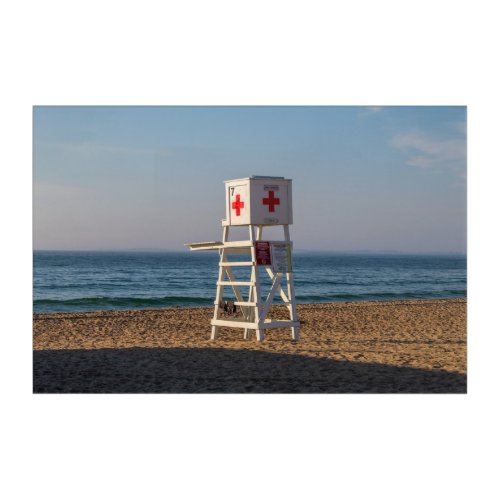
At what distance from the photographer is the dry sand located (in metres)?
8.84

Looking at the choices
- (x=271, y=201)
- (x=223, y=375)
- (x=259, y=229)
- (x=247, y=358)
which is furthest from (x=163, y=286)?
Result: (x=223, y=375)

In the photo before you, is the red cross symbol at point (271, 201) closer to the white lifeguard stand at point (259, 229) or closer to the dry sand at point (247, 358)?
the white lifeguard stand at point (259, 229)

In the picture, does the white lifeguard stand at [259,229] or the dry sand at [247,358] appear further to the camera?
the white lifeguard stand at [259,229]

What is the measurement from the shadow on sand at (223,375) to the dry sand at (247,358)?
0.01 m

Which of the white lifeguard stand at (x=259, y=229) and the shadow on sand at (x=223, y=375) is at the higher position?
the white lifeguard stand at (x=259, y=229)

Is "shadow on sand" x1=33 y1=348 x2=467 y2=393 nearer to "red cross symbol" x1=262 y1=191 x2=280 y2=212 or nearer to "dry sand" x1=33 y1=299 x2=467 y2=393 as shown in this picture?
"dry sand" x1=33 y1=299 x2=467 y2=393

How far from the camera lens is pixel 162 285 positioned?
4056cm

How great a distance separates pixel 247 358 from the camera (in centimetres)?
1070

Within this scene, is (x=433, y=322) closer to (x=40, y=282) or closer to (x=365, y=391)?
(x=365, y=391)

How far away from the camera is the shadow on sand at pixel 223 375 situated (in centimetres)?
866

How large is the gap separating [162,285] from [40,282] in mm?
7130

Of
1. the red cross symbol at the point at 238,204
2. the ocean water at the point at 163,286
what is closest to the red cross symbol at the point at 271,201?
the red cross symbol at the point at 238,204

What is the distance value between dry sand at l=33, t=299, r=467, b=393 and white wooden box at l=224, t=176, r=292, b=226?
7.48 ft

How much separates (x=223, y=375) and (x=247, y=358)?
1.38 m
